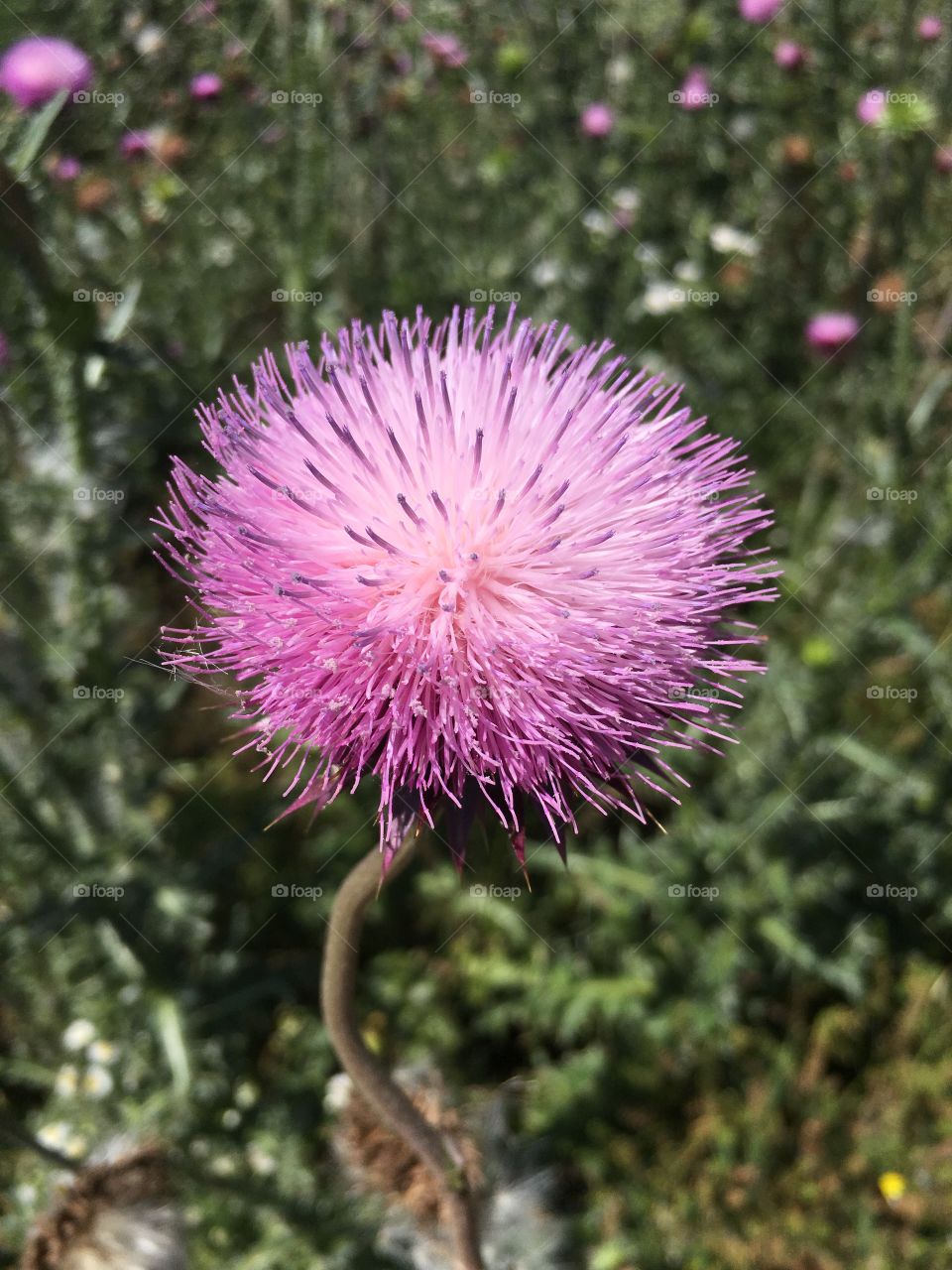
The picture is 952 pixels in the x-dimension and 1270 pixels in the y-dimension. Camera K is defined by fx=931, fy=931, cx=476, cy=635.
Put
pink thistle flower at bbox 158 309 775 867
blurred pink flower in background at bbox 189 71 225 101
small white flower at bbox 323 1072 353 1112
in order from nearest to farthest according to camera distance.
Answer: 1. pink thistle flower at bbox 158 309 775 867
2. small white flower at bbox 323 1072 353 1112
3. blurred pink flower in background at bbox 189 71 225 101

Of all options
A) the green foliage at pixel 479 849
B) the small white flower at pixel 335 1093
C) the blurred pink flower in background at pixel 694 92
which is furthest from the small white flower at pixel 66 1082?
the blurred pink flower in background at pixel 694 92

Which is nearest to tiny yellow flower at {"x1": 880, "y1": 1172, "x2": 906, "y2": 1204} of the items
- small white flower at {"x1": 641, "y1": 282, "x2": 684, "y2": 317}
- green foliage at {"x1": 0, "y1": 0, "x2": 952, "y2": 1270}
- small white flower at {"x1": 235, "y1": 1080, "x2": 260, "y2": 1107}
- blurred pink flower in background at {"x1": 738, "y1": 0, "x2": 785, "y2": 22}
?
green foliage at {"x1": 0, "y1": 0, "x2": 952, "y2": 1270}

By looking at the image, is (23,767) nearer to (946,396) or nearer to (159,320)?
(159,320)

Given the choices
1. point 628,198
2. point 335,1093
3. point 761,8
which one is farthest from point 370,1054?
point 761,8

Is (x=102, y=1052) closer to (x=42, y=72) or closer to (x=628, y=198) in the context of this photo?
(x=42, y=72)

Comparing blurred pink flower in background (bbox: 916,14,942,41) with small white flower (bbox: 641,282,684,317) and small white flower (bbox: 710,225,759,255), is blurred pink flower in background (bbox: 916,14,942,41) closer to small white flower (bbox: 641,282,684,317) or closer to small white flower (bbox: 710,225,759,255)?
small white flower (bbox: 710,225,759,255)

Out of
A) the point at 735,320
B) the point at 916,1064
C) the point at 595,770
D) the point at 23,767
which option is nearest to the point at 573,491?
the point at 595,770
